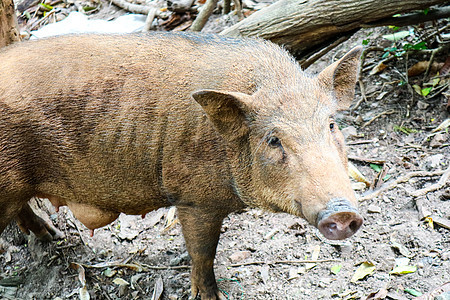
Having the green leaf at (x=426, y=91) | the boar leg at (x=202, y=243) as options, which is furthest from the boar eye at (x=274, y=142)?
the green leaf at (x=426, y=91)

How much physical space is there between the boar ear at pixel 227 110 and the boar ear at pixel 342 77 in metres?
0.55

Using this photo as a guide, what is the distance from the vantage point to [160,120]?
3246 millimetres

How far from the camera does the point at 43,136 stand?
330 cm

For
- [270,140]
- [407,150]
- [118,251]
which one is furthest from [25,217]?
[407,150]

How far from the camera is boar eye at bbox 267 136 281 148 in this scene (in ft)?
9.26

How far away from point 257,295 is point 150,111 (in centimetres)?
160

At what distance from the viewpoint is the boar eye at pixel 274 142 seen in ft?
9.26

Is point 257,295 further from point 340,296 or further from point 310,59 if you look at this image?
point 310,59

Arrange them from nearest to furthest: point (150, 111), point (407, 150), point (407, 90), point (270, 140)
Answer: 1. point (270, 140)
2. point (150, 111)
3. point (407, 150)
4. point (407, 90)

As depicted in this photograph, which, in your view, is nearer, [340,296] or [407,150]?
[340,296]

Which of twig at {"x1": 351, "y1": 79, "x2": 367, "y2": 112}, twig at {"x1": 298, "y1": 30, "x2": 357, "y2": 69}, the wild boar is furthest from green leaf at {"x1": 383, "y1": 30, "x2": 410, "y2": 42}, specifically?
the wild boar

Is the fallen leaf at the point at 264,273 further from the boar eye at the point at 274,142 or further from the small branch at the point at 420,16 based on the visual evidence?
the small branch at the point at 420,16

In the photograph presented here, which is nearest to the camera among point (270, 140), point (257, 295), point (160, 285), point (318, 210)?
point (318, 210)

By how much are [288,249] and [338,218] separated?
1.81 meters
